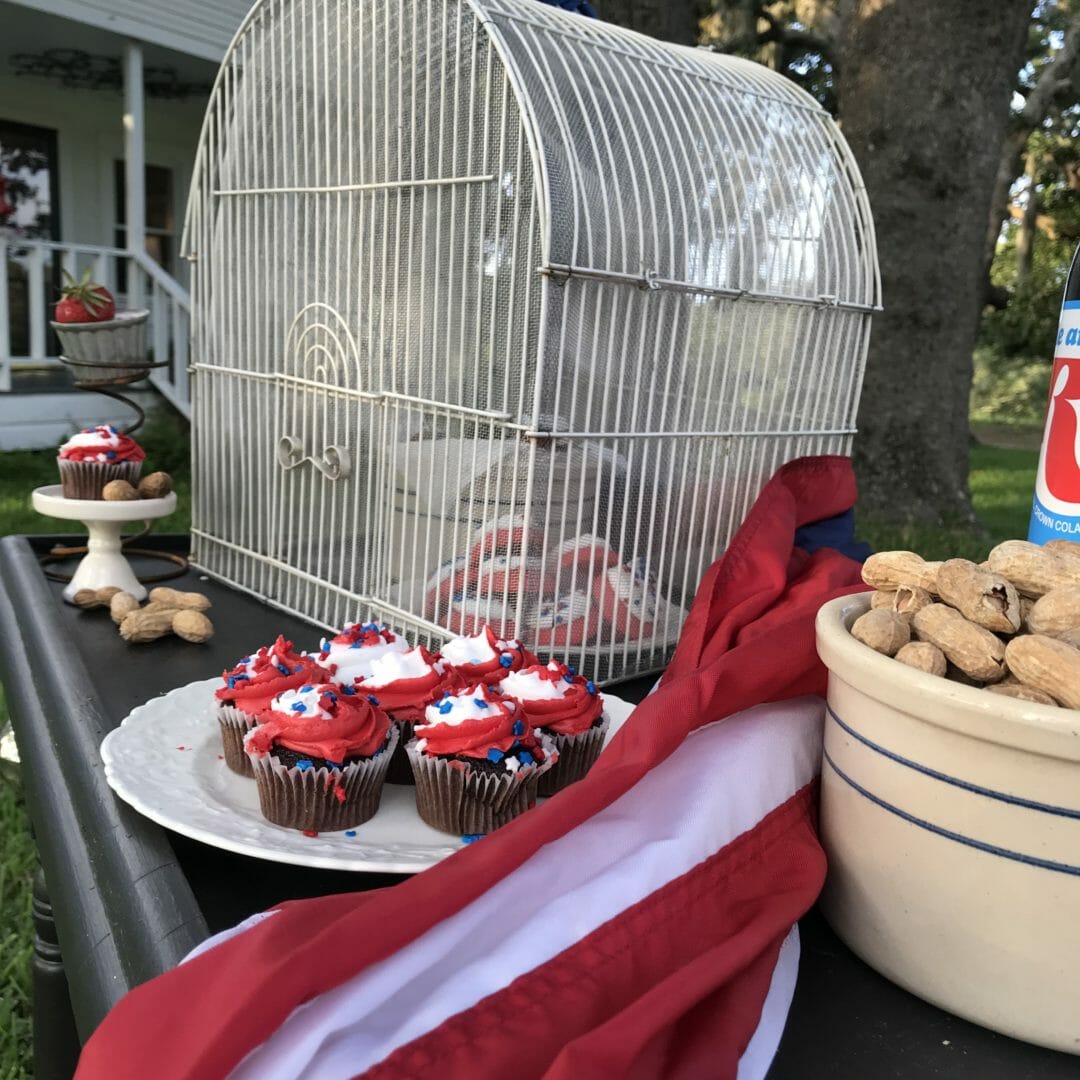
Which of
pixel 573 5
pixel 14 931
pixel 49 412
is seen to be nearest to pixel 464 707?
pixel 573 5

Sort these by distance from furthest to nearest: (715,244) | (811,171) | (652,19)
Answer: (652,19) < (811,171) < (715,244)

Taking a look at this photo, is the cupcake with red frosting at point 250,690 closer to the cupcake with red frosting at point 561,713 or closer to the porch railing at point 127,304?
the cupcake with red frosting at point 561,713

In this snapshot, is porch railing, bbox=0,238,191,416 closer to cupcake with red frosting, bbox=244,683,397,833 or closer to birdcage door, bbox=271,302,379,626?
birdcage door, bbox=271,302,379,626

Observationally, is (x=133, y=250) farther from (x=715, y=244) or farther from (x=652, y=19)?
(x=715, y=244)

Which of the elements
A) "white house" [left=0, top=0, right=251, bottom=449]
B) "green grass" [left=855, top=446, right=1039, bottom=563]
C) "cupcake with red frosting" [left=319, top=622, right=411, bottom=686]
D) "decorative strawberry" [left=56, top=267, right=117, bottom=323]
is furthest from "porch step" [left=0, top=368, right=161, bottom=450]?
"cupcake with red frosting" [left=319, top=622, right=411, bottom=686]

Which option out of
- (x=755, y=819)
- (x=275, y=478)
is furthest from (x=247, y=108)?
(x=755, y=819)

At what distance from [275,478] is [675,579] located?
2.11 ft

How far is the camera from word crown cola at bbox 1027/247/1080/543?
3.05ft

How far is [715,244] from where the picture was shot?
1282 mm

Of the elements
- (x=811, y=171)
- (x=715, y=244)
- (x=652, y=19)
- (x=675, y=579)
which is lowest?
(x=675, y=579)

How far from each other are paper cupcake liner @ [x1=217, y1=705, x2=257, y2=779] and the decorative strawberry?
1.03 m

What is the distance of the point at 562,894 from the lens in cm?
63

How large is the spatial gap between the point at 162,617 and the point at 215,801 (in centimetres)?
60

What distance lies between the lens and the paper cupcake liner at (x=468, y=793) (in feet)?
2.86
